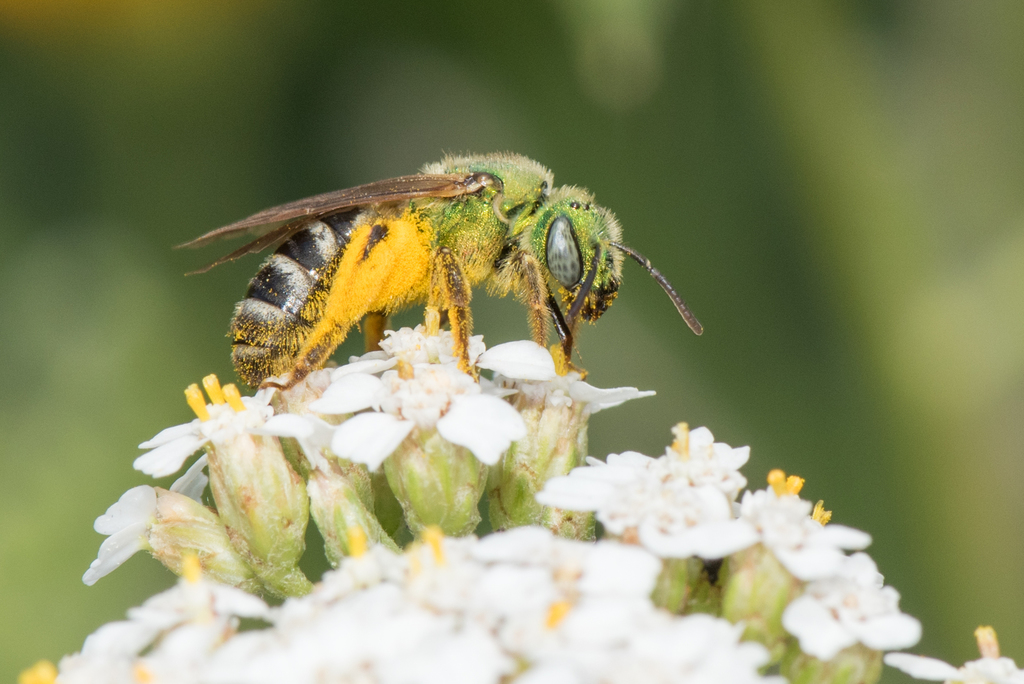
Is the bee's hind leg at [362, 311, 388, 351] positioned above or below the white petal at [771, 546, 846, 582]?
above

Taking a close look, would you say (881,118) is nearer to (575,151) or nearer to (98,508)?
(575,151)

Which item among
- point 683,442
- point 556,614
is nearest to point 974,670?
point 683,442

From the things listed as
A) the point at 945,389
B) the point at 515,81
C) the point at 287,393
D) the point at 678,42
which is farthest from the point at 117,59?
the point at 945,389

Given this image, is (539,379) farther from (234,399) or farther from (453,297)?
(234,399)

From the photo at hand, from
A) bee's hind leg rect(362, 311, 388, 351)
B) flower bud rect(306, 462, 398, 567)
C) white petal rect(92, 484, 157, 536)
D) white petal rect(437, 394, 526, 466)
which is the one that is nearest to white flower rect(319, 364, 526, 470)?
white petal rect(437, 394, 526, 466)

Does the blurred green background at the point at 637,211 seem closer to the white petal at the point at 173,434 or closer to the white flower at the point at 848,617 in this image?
the white petal at the point at 173,434

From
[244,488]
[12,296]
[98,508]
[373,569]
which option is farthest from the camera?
[12,296]

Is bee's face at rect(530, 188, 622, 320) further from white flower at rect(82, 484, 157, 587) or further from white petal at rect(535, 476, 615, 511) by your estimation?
white flower at rect(82, 484, 157, 587)
